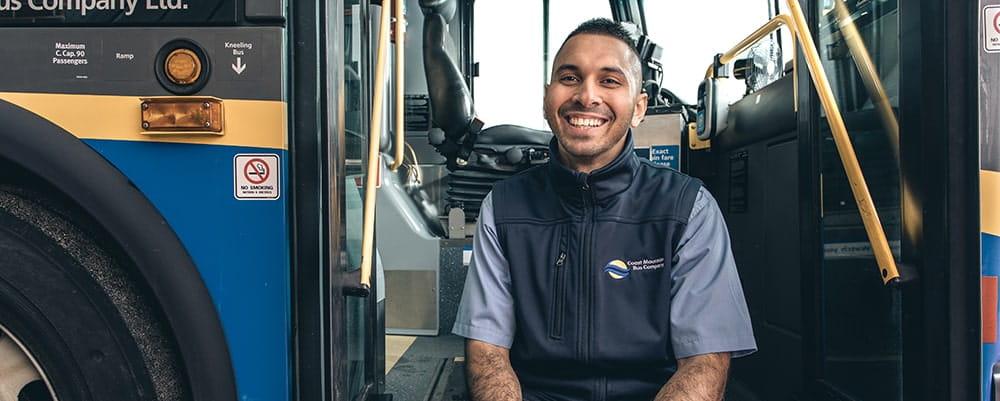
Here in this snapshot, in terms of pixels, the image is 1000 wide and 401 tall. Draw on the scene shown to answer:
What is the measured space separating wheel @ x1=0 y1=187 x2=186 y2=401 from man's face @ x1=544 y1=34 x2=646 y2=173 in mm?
881

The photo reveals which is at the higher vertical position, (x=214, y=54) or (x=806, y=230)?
(x=214, y=54)

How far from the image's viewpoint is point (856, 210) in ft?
5.46

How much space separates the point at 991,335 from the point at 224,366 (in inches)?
52.4

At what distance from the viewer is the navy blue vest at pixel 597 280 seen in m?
1.40

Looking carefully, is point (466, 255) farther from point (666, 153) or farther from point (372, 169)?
point (372, 169)

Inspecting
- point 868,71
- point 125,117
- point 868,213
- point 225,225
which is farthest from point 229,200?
point 868,71

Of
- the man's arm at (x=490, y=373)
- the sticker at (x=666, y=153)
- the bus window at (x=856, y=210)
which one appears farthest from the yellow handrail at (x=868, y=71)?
the sticker at (x=666, y=153)

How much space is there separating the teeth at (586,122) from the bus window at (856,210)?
0.61 metres

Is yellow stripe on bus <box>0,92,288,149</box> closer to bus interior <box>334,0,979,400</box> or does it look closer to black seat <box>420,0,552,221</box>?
bus interior <box>334,0,979,400</box>

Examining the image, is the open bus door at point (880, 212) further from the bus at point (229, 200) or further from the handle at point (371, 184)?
the handle at point (371, 184)

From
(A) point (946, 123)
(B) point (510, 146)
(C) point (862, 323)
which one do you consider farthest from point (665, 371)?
(B) point (510, 146)

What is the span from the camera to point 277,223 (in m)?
1.25

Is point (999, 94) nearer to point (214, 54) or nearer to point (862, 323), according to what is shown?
point (862, 323)

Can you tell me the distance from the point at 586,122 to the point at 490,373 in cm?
56
